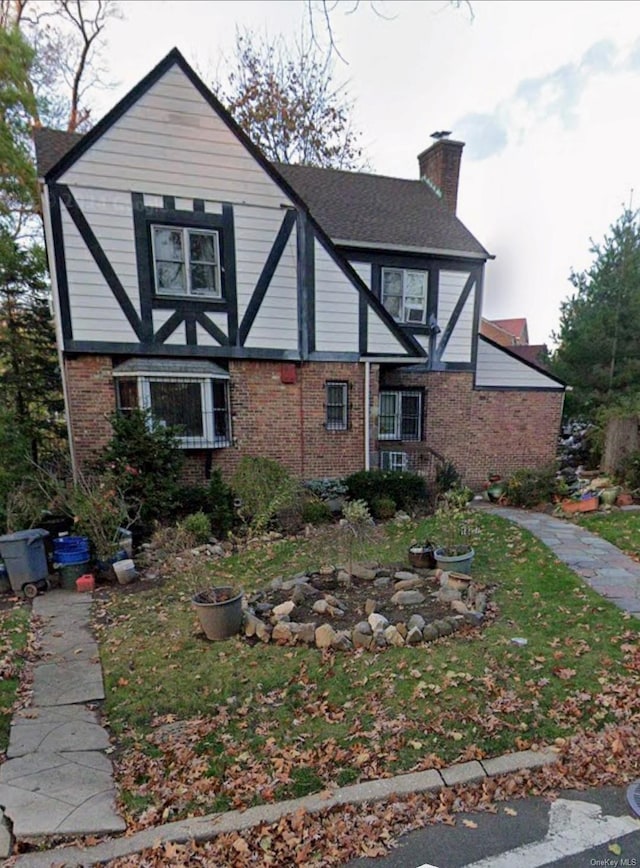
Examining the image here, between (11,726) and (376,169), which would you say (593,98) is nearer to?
(11,726)

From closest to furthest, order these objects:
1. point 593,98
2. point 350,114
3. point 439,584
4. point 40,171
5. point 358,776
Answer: point 358,776, point 593,98, point 439,584, point 40,171, point 350,114

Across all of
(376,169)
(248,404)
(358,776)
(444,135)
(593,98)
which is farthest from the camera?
(376,169)

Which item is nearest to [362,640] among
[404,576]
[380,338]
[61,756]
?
[404,576]

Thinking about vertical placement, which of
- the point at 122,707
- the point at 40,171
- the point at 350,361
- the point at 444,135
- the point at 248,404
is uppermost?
the point at 444,135

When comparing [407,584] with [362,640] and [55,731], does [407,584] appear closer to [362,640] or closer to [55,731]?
[362,640]

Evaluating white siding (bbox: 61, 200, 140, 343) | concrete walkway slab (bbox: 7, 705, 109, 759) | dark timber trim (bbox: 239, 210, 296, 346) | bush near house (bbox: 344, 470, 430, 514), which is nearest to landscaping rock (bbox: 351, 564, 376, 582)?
concrete walkway slab (bbox: 7, 705, 109, 759)

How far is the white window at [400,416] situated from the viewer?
11.5 m

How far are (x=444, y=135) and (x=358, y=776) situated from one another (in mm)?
15019

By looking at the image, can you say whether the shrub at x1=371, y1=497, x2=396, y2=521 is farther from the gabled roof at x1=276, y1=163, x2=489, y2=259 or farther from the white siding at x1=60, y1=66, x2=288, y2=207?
the white siding at x1=60, y1=66, x2=288, y2=207

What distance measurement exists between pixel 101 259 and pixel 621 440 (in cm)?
1132

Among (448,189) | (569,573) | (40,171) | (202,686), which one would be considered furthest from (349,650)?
(448,189)

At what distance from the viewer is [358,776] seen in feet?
9.07

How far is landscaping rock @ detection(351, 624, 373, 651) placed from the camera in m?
4.21

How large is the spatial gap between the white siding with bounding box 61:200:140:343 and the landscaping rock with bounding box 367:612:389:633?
272 inches
